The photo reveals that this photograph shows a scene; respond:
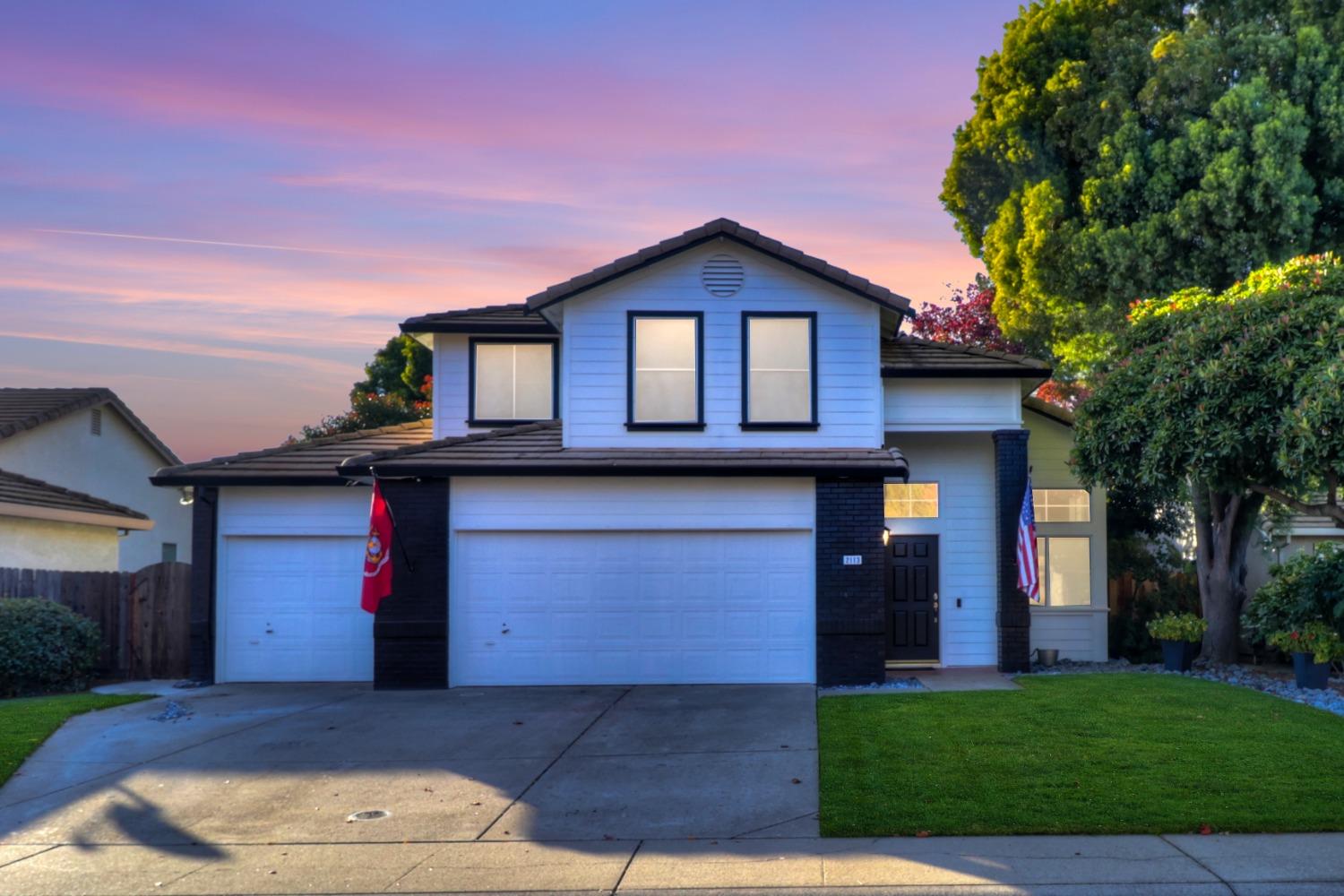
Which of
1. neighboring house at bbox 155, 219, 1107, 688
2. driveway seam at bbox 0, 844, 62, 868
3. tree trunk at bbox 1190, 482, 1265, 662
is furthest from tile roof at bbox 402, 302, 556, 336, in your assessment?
driveway seam at bbox 0, 844, 62, 868

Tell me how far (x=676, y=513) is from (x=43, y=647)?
874cm

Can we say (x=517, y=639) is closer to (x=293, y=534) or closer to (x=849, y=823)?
(x=293, y=534)

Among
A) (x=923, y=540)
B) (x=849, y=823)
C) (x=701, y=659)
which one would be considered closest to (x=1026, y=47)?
(x=923, y=540)

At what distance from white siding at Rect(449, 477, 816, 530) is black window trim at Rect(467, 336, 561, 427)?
8.96ft

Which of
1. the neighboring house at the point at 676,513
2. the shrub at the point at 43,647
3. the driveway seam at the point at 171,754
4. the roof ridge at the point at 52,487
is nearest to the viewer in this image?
the driveway seam at the point at 171,754

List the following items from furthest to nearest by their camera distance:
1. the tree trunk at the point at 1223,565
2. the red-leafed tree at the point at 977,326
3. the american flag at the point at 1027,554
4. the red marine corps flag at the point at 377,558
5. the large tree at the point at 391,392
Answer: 1. the large tree at the point at 391,392
2. the red-leafed tree at the point at 977,326
3. the tree trunk at the point at 1223,565
4. the american flag at the point at 1027,554
5. the red marine corps flag at the point at 377,558

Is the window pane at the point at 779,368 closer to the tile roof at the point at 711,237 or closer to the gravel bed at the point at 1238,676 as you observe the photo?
the tile roof at the point at 711,237

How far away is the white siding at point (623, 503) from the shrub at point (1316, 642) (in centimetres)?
654

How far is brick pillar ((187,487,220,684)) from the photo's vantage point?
18031 mm

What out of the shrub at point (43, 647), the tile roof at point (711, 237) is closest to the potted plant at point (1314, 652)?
the tile roof at point (711, 237)

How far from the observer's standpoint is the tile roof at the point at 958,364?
18.1m

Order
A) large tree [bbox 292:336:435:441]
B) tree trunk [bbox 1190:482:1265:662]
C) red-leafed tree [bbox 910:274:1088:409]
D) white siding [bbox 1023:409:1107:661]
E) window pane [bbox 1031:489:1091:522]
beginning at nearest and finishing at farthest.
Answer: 1. tree trunk [bbox 1190:482:1265:662]
2. white siding [bbox 1023:409:1107:661]
3. window pane [bbox 1031:489:1091:522]
4. red-leafed tree [bbox 910:274:1088:409]
5. large tree [bbox 292:336:435:441]

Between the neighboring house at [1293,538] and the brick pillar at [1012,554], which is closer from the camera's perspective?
the brick pillar at [1012,554]

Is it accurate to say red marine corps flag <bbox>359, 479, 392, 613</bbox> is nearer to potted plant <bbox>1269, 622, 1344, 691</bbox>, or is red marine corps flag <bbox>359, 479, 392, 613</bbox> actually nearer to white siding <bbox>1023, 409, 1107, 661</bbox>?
white siding <bbox>1023, 409, 1107, 661</bbox>
